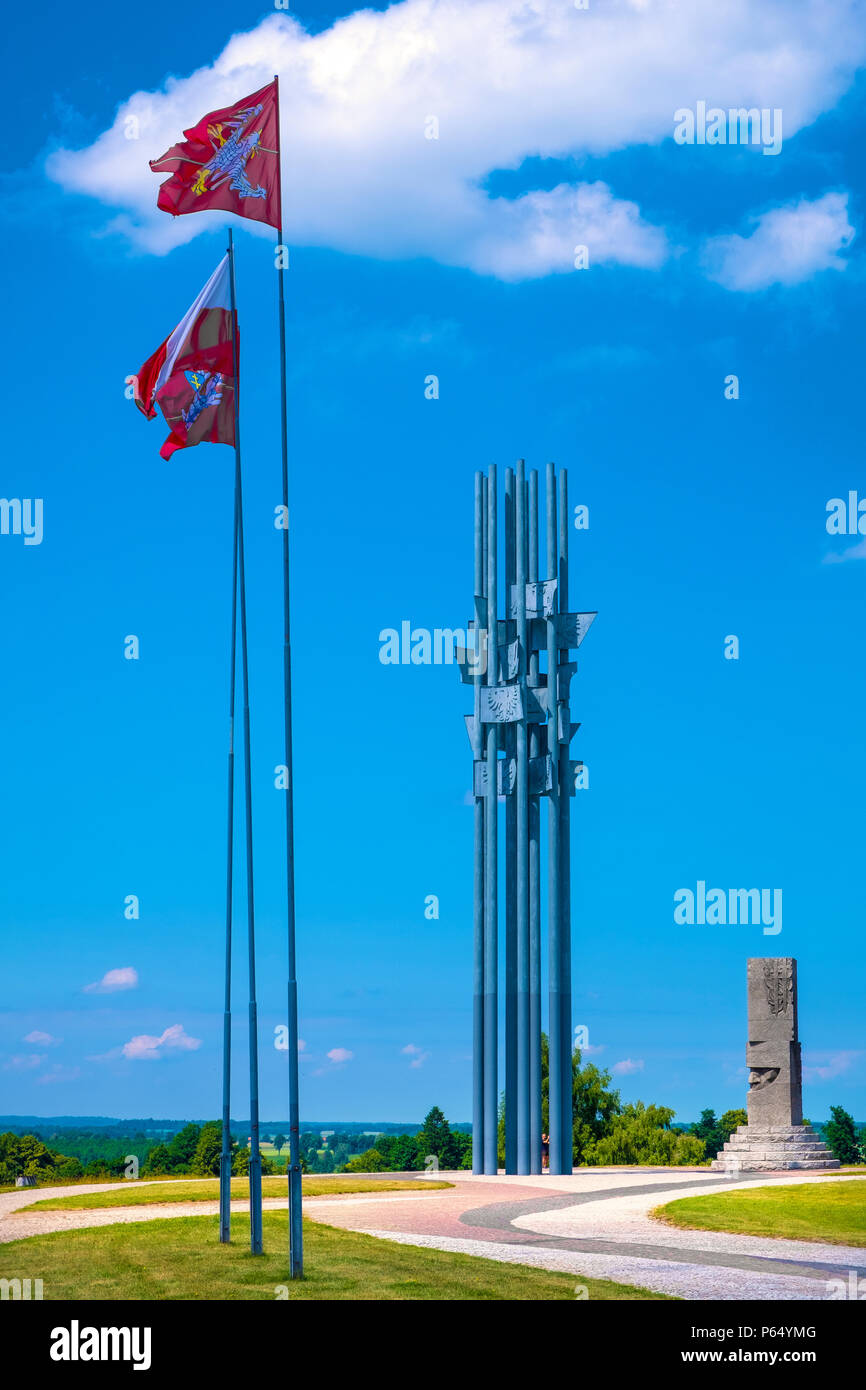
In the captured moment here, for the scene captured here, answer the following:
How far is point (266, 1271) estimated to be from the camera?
53.1 ft

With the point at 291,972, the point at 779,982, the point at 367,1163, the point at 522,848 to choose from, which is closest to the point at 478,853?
the point at 522,848

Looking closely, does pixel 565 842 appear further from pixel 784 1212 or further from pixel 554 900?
pixel 784 1212

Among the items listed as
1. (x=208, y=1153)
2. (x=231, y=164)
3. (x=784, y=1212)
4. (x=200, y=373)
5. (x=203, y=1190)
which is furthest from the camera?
(x=208, y=1153)

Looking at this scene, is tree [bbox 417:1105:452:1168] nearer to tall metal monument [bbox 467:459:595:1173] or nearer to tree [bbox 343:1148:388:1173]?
tree [bbox 343:1148:388:1173]

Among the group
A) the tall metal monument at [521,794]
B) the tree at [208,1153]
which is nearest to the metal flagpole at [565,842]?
the tall metal monument at [521,794]

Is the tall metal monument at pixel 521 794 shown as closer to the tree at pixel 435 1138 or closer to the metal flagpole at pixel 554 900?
the metal flagpole at pixel 554 900

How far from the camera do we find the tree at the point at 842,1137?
36.3m

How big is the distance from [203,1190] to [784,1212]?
11173 millimetres

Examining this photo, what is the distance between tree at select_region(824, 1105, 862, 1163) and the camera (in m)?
36.3

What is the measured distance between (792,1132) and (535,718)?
10.9 m

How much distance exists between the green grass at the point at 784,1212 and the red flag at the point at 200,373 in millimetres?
12735

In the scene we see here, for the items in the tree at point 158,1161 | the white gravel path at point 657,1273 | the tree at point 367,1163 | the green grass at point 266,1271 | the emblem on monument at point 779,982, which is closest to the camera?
the white gravel path at point 657,1273
